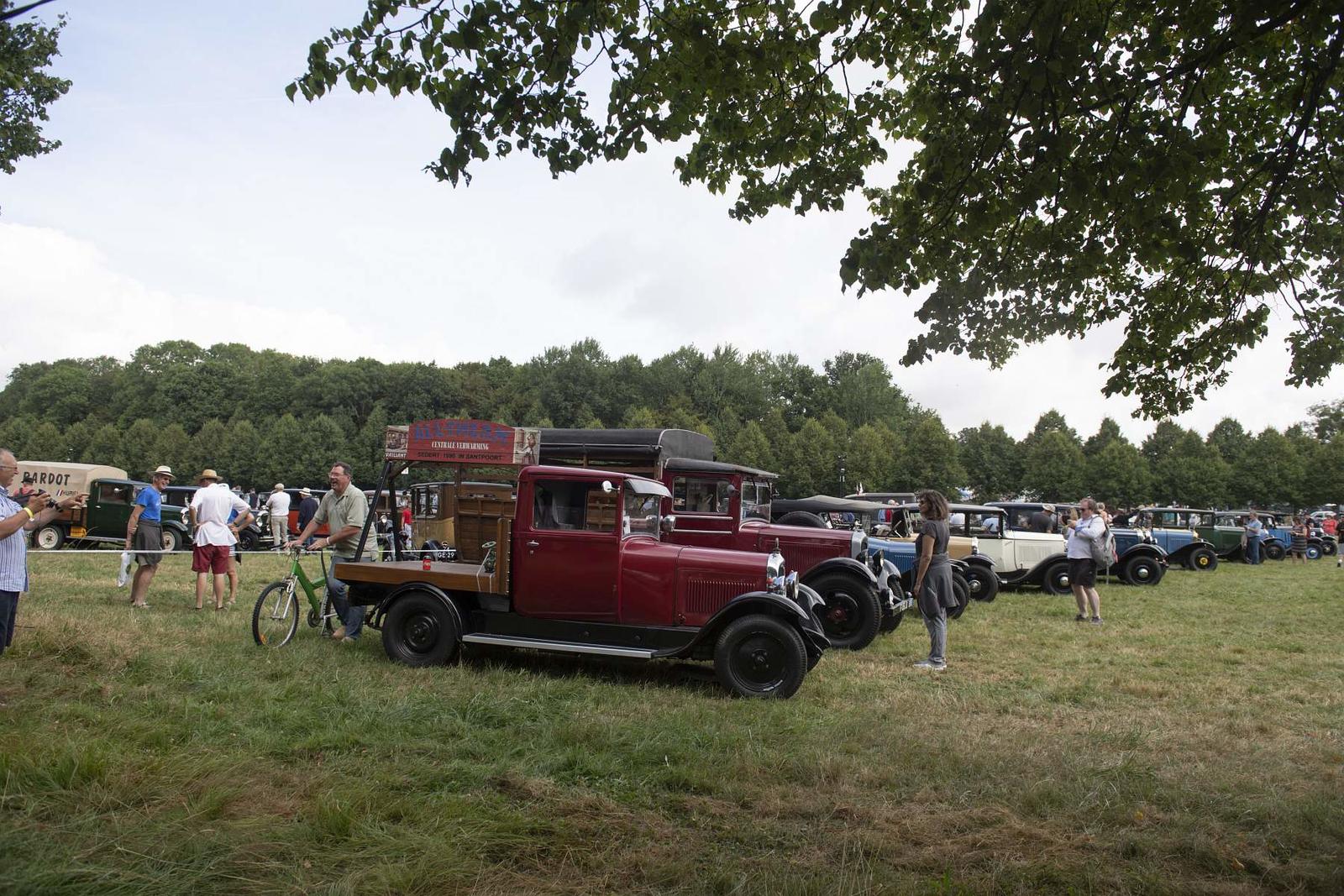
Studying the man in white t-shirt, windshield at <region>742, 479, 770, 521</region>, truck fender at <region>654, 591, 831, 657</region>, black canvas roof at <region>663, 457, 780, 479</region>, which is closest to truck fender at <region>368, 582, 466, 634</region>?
truck fender at <region>654, 591, 831, 657</region>

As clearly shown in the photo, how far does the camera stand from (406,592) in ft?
23.3

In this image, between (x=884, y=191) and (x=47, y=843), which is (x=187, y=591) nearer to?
(x=47, y=843)

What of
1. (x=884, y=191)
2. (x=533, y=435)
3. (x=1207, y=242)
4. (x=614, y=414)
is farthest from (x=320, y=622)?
(x=614, y=414)

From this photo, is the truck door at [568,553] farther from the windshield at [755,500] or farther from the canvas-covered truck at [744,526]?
the windshield at [755,500]

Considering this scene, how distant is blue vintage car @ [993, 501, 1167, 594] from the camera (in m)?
14.5

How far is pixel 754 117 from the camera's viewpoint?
6195mm

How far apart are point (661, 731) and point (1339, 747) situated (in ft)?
13.8

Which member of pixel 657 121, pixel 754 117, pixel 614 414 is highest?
pixel 614 414

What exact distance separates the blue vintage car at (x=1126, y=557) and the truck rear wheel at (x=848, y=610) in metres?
7.06

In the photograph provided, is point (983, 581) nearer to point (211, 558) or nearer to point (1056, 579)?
point (1056, 579)

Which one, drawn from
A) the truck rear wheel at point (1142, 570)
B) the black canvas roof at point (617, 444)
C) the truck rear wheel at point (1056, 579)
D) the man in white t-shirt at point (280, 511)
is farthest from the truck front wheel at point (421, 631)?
the truck rear wheel at point (1142, 570)

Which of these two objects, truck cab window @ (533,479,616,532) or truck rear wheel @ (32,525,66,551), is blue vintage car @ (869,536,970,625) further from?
truck rear wheel @ (32,525,66,551)

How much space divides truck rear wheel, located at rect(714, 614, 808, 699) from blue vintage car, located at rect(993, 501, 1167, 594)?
992 cm

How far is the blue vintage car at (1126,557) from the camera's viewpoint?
572 inches
